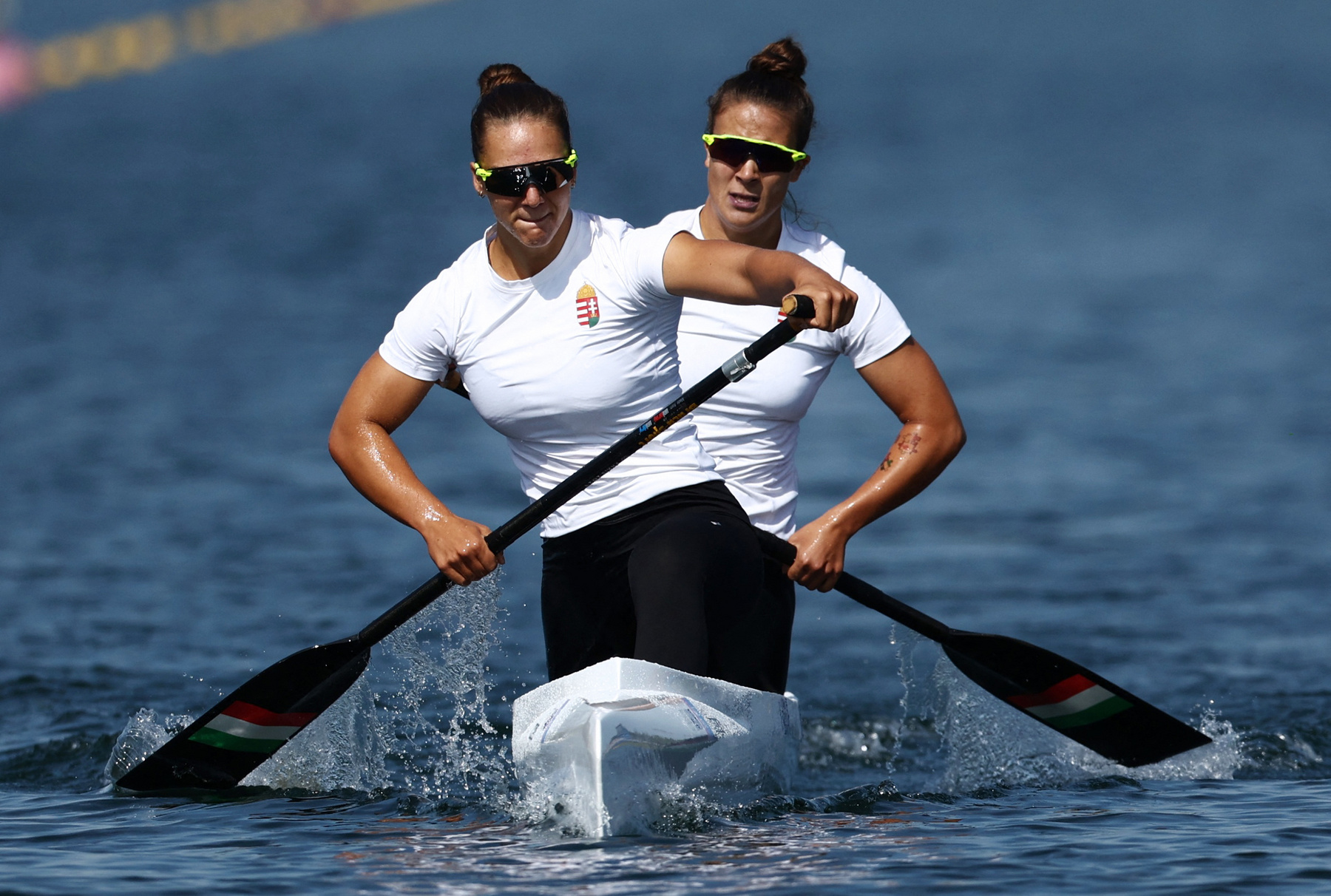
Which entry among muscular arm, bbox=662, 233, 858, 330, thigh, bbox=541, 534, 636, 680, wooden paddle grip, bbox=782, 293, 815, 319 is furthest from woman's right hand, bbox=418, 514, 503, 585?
wooden paddle grip, bbox=782, 293, 815, 319

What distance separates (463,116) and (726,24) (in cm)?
4475

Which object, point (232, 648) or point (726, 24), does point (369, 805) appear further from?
point (726, 24)

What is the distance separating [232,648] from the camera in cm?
868

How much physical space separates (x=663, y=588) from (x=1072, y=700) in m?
2.20

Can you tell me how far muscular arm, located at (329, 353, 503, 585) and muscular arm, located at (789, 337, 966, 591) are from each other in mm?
940

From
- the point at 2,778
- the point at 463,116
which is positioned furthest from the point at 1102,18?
the point at 2,778

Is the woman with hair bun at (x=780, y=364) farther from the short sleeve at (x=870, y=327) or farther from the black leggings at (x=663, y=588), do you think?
the black leggings at (x=663, y=588)

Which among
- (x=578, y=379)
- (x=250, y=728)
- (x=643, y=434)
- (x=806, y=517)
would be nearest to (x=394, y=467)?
(x=578, y=379)

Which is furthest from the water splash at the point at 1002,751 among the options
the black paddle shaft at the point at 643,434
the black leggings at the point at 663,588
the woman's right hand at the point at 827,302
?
the woman's right hand at the point at 827,302

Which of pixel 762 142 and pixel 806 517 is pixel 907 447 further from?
pixel 806 517

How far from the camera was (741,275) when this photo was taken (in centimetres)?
424

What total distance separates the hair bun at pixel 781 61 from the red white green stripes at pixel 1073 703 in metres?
2.31

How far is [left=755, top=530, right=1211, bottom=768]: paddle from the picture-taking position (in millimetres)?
5922

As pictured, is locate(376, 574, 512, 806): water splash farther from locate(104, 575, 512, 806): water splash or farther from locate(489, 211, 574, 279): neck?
locate(489, 211, 574, 279): neck
